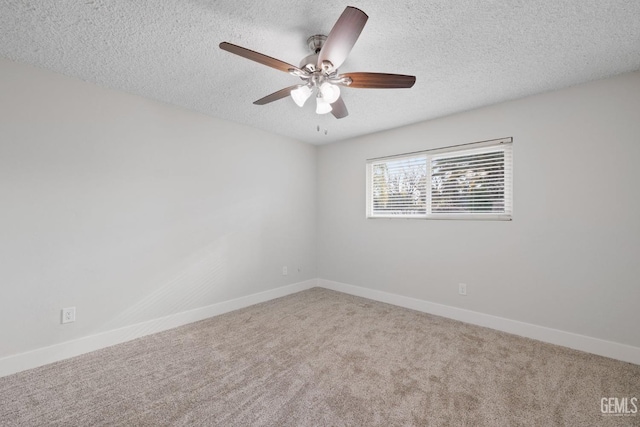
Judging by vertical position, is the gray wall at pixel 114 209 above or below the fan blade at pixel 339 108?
below

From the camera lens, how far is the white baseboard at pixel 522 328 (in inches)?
86.7

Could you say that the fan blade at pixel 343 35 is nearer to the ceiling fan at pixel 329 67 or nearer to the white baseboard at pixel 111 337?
the ceiling fan at pixel 329 67

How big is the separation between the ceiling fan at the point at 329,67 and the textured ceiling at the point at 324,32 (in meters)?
0.25

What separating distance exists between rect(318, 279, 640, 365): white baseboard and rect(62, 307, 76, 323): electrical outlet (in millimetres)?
3165

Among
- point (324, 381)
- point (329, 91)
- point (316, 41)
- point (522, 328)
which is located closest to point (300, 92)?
point (329, 91)

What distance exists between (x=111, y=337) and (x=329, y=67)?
9.53 ft

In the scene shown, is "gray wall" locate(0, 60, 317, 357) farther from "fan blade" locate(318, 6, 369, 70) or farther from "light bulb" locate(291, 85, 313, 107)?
"fan blade" locate(318, 6, 369, 70)

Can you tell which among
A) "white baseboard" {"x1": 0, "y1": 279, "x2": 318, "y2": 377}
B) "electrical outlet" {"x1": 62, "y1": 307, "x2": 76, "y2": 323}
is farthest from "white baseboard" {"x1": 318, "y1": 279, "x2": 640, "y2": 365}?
"electrical outlet" {"x1": 62, "y1": 307, "x2": 76, "y2": 323}

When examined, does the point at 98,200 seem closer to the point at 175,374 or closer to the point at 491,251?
the point at 175,374

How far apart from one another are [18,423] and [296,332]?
1.89 meters

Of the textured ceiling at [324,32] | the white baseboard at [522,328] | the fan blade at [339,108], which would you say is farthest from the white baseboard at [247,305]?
the fan blade at [339,108]

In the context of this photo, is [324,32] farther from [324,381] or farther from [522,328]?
[522,328]

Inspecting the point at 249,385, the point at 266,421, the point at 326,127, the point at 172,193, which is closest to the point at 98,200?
the point at 172,193

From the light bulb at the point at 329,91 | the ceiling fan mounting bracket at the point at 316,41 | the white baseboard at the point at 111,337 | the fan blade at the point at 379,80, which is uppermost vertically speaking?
the ceiling fan mounting bracket at the point at 316,41
